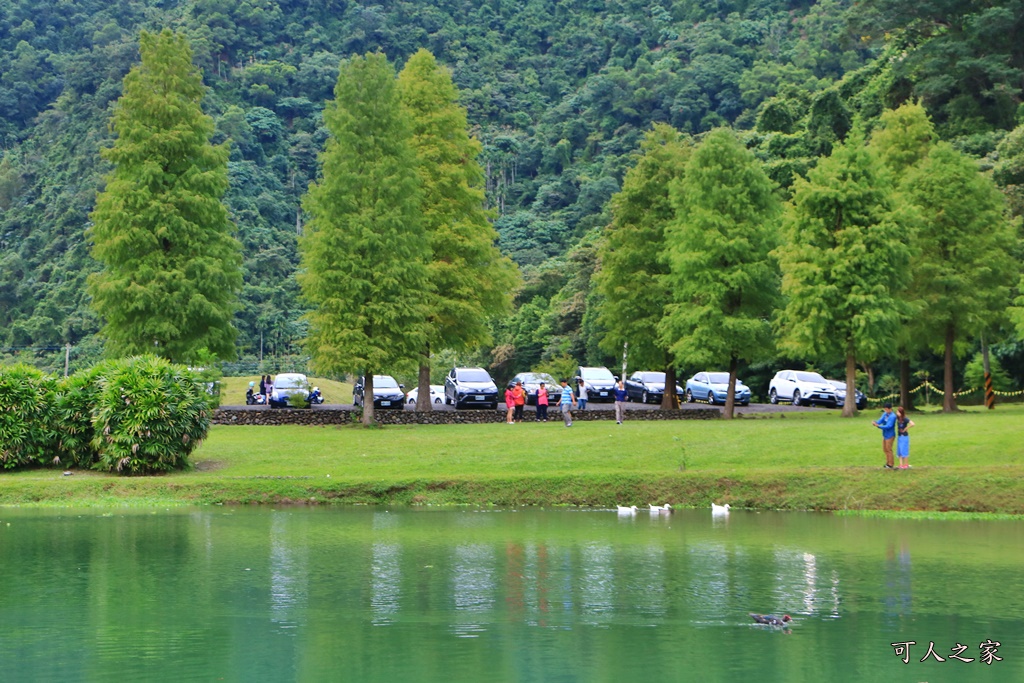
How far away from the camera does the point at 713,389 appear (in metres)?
55.0

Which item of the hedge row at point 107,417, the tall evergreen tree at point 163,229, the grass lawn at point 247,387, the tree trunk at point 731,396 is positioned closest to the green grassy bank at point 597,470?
the hedge row at point 107,417

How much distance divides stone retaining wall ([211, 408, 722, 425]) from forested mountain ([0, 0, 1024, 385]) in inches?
860

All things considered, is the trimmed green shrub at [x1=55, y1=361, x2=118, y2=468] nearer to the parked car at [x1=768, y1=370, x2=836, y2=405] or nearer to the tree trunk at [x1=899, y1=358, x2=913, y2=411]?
the tree trunk at [x1=899, y1=358, x2=913, y2=411]

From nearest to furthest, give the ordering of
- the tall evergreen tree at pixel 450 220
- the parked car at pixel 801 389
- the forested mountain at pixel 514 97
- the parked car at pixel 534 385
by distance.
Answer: the tall evergreen tree at pixel 450 220 < the parked car at pixel 534 385 < the parked car at pixel 801 389 < the forested mountain at pixel 514 97

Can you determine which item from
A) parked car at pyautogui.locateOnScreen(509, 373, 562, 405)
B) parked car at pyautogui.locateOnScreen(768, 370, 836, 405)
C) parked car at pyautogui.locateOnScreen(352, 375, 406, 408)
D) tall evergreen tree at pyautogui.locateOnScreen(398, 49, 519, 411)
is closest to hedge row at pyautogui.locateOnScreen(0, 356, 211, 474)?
tall evergreen tree at pyautogui.locateOnScreen(398, 49, 519, 411)

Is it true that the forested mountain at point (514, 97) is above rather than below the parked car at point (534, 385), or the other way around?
above

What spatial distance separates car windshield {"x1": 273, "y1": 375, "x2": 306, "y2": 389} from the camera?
161 feet

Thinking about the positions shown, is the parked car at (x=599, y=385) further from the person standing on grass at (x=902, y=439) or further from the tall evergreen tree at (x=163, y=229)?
the person standing on grass at (x=902, y=439)

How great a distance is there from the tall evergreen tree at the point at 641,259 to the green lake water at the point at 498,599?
2259cm

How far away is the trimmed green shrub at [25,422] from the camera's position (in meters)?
32.2

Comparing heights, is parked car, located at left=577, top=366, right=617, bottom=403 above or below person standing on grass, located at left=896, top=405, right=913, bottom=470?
above

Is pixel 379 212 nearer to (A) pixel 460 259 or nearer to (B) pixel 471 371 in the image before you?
(A) pixel 460 259

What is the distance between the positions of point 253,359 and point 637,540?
73778mm

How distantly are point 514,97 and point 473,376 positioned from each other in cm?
11107
